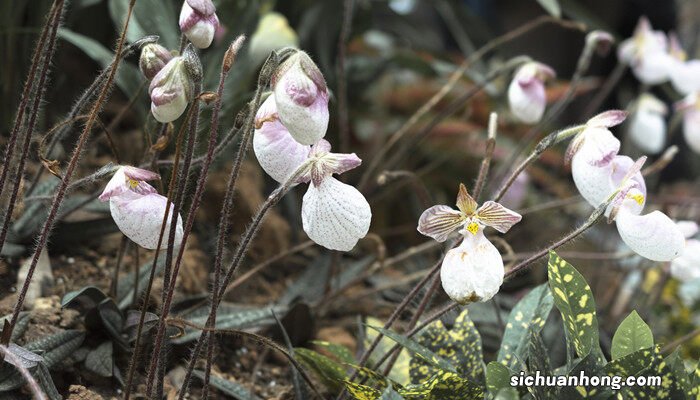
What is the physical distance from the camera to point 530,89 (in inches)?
34.5

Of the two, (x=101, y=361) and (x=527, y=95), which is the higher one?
(x=527, y=95)

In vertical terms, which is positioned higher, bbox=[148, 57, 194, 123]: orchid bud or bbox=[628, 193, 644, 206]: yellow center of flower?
bbox=[628, 193, 644, 206]: yellow center of flower

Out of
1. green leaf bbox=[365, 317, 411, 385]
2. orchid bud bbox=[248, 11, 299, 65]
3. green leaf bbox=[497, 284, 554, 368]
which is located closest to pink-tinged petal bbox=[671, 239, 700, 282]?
green leaf bbox=[497, 284, 554, 368]

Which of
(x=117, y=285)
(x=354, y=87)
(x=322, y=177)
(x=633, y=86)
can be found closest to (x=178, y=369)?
(x=117, y=285)

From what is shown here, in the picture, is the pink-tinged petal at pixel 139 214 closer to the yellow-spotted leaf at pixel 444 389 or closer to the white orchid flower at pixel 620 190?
the yellow-spotted leaf at pixel 444 389

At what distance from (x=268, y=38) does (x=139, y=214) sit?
57cm

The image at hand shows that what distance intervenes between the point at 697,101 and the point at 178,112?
87 centimetres

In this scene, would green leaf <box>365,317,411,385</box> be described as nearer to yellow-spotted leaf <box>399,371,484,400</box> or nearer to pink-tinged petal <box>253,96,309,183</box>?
yellow-spotted leaf <box>399,371,484,400</box>

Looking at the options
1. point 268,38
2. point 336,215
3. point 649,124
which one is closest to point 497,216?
→ point 336,215

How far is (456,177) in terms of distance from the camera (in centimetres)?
159

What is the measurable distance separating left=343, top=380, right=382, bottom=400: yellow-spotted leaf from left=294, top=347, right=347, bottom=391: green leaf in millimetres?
78

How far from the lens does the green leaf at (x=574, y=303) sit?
25.3 inches

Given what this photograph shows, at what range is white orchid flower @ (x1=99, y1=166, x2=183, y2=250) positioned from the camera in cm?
58

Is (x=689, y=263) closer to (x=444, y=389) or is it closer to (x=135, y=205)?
(x=444, y=389)
